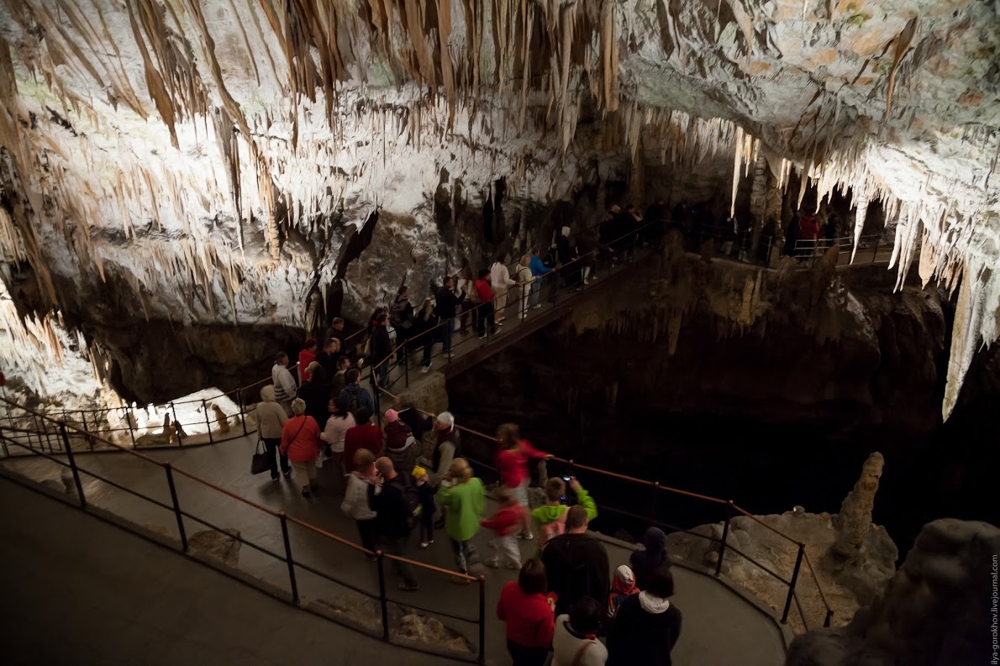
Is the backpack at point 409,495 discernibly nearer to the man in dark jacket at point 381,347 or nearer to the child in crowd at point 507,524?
the child in crowd at point 507,524

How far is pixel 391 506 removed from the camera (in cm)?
475

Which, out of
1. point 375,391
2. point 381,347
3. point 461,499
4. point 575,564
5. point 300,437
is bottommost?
point 375,391

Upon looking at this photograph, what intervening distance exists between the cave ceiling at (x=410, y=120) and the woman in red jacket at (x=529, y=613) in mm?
4077

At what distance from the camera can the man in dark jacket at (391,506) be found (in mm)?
4672

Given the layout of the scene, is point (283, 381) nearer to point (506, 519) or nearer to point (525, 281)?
point (506, 519)

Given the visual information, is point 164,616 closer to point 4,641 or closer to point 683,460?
point 4,641

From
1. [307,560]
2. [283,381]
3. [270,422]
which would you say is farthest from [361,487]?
[283,381]

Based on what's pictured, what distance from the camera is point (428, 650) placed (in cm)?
428

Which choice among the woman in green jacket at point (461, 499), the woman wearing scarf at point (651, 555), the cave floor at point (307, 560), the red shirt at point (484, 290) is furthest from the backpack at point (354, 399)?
the red shirt at point (484, 290)

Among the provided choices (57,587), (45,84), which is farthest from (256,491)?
(45,84)

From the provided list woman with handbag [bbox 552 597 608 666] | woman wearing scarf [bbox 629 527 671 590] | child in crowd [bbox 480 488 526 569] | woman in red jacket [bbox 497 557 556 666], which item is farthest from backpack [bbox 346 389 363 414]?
woman with handbag [bbox 552 597 608 666]

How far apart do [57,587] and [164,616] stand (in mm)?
778

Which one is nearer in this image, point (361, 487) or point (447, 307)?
point (361, 487)

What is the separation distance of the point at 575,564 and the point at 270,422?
356 cm
